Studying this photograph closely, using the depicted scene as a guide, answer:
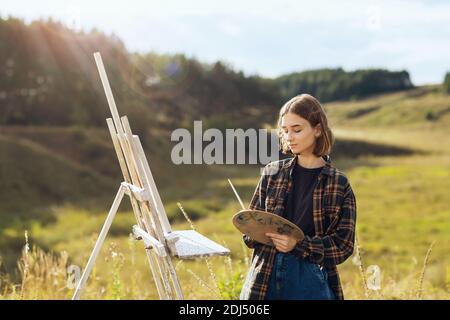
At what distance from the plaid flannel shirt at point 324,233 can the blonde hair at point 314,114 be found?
3.7 inches

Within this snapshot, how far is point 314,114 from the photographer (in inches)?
116

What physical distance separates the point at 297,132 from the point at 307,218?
1.31 ft

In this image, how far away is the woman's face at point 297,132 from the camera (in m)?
2.94

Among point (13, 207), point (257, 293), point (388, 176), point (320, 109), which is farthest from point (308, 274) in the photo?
point (388, 176)

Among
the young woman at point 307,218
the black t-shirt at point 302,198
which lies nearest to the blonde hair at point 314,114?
the young woman at point 307,218

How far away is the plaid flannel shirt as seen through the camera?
2.88m

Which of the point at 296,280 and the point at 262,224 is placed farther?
the point at 296,280

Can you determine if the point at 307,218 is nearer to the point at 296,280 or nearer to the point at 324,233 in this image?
the point at 324,233

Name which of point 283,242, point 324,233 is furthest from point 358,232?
point 283,242

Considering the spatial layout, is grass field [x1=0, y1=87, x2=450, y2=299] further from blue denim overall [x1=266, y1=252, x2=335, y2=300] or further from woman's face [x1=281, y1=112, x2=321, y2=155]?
woman's face [x1=281, y1=112, x2=321, y2=155]

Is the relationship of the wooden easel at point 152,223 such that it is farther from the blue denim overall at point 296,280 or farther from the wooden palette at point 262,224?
the blue denim overall at point 296,280

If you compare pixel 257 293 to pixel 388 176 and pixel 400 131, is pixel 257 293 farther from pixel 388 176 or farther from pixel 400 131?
pixel 400 131

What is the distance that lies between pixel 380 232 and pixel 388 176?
1221 cm

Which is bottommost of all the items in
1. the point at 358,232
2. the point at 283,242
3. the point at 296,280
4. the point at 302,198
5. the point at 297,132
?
the point at 358,232
